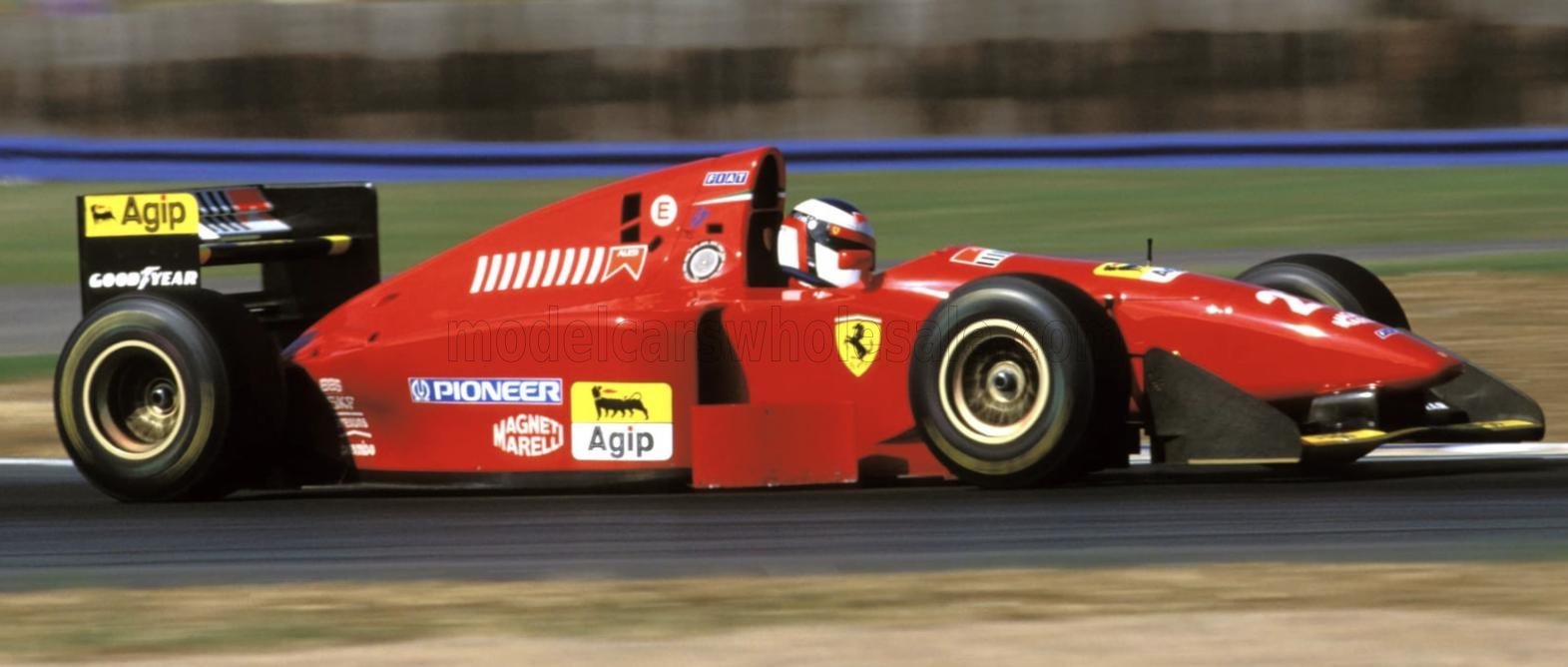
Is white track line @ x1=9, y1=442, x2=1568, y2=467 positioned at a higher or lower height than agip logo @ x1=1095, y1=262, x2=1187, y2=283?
lower

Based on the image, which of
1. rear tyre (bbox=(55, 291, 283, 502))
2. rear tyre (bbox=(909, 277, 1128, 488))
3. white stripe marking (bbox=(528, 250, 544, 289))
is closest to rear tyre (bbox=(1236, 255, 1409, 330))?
rear tyre (bbox=(909, 277, 1128, 488))

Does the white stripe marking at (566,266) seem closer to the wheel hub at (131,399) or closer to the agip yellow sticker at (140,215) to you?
the wheel hub at (131,399)

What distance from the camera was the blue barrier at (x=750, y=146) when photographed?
1944 cm

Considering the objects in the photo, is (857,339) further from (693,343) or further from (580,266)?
(580,266)

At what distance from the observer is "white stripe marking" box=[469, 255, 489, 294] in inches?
306

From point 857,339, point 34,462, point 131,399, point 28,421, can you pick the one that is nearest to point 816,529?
point 857,339

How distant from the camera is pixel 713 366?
7336mm

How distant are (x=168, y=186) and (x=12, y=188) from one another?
2.02m

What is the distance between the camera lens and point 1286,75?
20.0 m

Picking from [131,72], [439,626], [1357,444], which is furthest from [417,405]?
[131,72]

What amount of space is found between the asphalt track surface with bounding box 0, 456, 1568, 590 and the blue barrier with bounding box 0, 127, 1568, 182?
12332 mm

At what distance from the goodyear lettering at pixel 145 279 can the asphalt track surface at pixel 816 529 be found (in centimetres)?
94

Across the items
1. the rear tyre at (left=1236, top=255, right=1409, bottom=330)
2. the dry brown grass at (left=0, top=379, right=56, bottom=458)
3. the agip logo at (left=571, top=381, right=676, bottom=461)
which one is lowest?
the dry brown grass at (left=0, top=379, right=56, bottom=458)

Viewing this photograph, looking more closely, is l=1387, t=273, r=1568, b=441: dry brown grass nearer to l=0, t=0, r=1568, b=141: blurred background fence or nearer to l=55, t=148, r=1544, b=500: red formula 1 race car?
l=55, t=148, r=1544, b=500: red formula 1 race car
